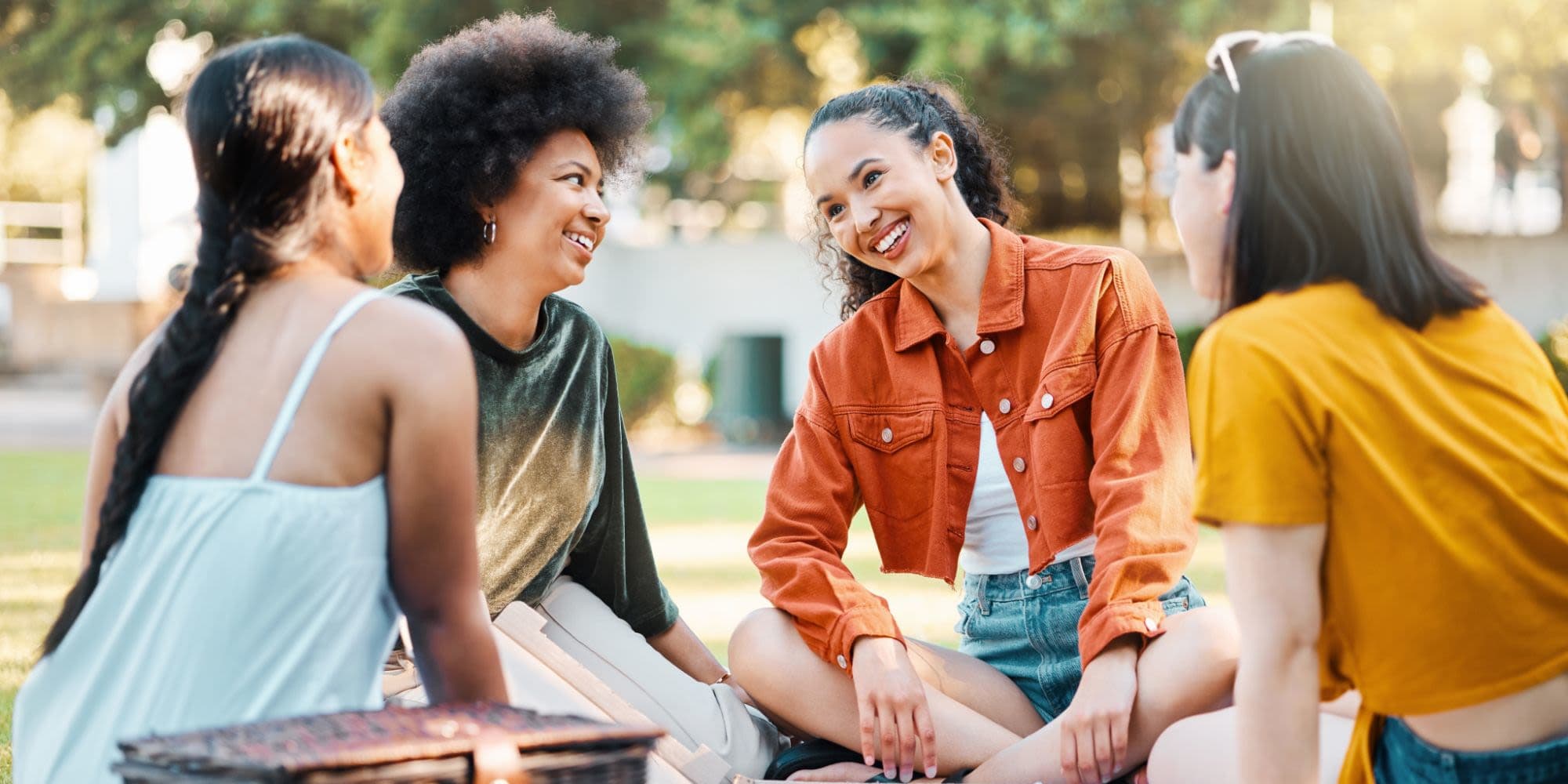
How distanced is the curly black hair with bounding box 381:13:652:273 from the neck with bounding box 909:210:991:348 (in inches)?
40.0

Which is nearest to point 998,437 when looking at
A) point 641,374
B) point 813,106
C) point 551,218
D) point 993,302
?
point 993,302

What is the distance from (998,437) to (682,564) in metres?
5.69

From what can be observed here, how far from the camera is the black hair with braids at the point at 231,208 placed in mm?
2254

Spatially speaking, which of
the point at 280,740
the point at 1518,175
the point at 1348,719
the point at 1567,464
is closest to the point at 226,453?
the point at 280,740

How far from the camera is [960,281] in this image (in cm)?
393

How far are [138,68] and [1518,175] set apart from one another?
1942 cm

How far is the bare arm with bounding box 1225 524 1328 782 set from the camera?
219cm

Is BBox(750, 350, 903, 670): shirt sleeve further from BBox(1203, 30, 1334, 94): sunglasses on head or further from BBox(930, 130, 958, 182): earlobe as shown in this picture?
BBox(1203, 30, 1334, 94): sunglasses on head

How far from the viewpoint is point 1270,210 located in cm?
233

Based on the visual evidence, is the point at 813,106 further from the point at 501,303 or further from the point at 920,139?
the point at 501,303

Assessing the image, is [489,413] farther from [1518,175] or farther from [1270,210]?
[1518,175]

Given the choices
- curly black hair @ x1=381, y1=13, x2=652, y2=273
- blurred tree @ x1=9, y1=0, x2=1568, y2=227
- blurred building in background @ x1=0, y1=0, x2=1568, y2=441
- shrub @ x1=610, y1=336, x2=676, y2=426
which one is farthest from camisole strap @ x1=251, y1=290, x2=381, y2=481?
shrub @ x1=610, y1=336, x2=676, y2=426

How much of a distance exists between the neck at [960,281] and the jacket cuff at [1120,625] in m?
0.83

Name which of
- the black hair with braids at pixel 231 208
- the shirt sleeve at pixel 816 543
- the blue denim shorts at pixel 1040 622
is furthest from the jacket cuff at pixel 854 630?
the black hair with braids at pixel 231 208
